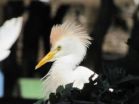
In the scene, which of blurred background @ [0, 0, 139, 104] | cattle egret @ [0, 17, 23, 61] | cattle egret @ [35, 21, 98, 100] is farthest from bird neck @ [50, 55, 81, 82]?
blurred background @ [0, 0, 139, 104]

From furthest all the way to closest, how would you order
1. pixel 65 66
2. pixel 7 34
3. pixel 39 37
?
pixel 39 37 → pixel 7 34 → pixel 65 66

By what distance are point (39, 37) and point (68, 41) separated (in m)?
3.22

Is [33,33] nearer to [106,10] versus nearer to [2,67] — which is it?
[2,67]

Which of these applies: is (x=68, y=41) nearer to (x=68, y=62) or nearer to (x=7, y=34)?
(x=68, y=62)

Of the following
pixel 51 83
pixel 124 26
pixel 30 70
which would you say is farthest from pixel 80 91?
pixel 124 26

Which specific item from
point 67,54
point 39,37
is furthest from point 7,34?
point 39,37

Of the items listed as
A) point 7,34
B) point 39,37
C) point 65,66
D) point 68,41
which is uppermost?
point 39,37

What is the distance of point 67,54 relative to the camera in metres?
2.19

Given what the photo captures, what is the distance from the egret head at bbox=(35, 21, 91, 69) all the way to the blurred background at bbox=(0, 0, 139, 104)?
551 millimetres

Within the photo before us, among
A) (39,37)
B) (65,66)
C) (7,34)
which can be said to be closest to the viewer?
(65,66)

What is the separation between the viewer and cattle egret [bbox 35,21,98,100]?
6.65ft

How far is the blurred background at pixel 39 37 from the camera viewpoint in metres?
3.59

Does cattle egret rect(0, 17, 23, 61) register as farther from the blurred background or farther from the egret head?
the blurred background

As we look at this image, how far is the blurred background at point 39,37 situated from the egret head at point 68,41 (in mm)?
551
